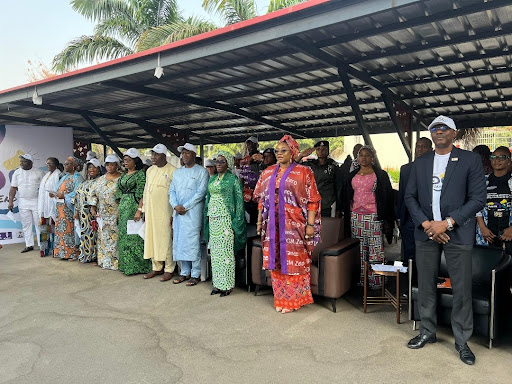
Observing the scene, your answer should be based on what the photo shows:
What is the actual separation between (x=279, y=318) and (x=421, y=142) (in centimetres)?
256

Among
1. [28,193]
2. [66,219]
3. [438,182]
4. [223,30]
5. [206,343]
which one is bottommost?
[206,343]

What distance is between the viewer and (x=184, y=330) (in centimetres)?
372

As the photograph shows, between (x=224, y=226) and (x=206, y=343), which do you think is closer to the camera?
(x=206, y=343)

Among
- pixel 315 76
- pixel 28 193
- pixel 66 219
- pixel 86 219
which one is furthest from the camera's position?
pixel 28 193

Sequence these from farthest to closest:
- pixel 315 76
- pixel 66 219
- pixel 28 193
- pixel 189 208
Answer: pixel 28 193, pixel 66 219, pixel 315 76, pixel 189 208

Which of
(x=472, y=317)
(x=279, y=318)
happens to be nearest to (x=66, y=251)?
(x=279, y=318)

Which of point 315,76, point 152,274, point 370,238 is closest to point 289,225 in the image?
point 370,238

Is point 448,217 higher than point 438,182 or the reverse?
the reverse

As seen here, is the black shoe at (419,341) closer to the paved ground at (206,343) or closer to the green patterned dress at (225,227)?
the paved ground at (206,343)

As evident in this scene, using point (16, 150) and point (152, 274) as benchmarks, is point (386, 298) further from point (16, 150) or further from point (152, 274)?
point (16, 150)

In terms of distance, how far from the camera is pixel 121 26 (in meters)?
17.7

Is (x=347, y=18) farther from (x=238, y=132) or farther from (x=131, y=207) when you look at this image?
(x=238, y=132)

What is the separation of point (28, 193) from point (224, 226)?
4675 millimetres

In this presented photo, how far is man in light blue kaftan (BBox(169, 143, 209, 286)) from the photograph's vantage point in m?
5.08
